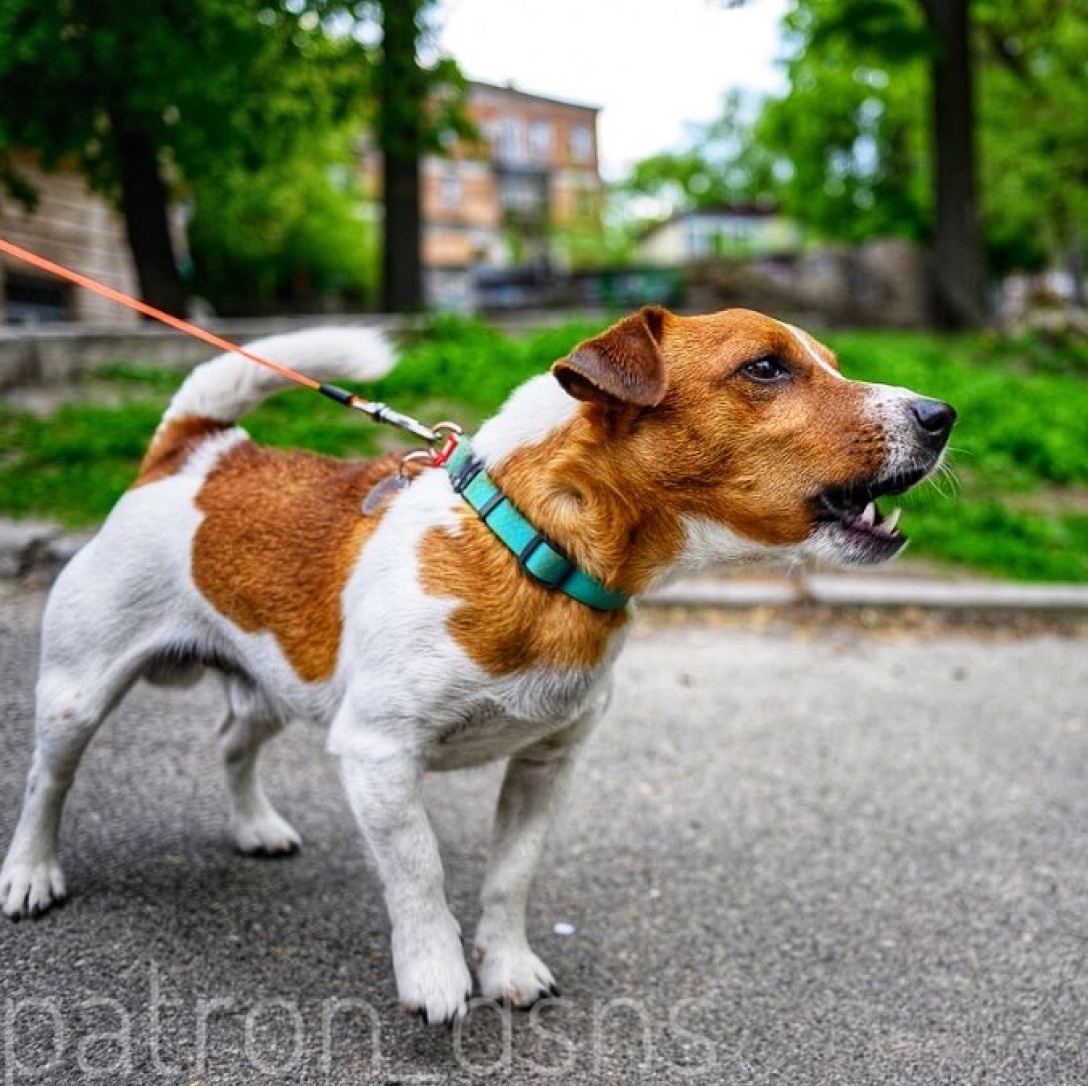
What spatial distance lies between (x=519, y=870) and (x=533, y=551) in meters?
0.89

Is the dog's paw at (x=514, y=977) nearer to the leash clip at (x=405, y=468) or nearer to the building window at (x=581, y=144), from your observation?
the leash clip at (x=405, y=468)

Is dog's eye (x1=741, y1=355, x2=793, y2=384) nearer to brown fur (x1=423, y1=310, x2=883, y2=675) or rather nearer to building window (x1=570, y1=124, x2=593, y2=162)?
brown fur (x1=423, y1=310, x2=883, y2=675)

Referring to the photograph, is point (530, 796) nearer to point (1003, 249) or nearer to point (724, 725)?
point (724, 725)

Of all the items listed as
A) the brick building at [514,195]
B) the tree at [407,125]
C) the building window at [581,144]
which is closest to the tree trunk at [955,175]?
the tree at [407,125]

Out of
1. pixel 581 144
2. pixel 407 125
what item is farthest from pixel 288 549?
pixel 581 144

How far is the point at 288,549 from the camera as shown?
3035 mm

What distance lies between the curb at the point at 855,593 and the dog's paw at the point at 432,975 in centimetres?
403

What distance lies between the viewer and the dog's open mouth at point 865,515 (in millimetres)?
2619

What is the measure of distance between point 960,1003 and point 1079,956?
1.64ft

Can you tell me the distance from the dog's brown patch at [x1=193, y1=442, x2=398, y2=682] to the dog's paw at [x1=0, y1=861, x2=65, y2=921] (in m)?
0.93

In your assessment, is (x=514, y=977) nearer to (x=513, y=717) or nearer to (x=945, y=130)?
(x=513, y=717)

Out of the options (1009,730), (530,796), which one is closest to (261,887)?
(530,796)

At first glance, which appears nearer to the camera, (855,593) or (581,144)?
(855,593)

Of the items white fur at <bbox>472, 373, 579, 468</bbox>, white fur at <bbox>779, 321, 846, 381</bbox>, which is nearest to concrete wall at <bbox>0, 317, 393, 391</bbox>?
white fur at <bbox>472, 373, 579, 468</bbox>
